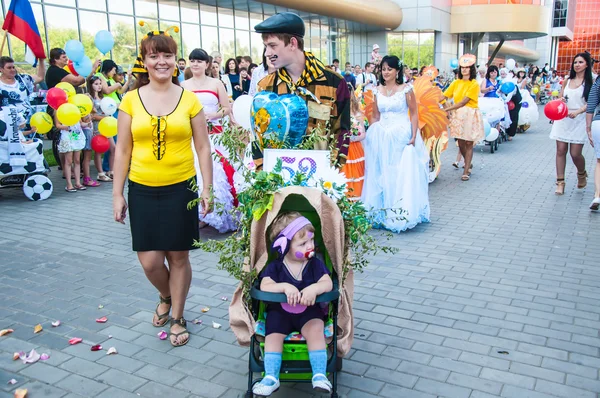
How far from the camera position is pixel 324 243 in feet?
10.4

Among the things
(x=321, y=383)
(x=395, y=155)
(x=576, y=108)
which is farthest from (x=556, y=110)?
(x=321, y=383)

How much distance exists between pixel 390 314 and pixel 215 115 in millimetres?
3321

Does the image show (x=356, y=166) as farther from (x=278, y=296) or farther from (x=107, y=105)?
(x=107, y=105)

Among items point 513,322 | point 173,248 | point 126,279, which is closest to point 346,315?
point 173,248

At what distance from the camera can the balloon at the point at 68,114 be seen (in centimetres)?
785

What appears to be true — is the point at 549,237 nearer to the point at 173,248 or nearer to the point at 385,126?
the point at 385,126

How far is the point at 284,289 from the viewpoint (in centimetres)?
288

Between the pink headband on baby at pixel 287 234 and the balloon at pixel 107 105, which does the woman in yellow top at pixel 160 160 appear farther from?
the balloon at pixel 107 105

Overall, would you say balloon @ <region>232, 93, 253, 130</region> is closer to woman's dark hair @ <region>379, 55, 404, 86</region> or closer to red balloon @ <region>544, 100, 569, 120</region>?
woman's dark hair @ <region>379, 55, 404, 86</region>

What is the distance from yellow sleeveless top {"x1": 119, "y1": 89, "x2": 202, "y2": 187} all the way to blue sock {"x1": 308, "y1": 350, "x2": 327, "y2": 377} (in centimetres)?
148

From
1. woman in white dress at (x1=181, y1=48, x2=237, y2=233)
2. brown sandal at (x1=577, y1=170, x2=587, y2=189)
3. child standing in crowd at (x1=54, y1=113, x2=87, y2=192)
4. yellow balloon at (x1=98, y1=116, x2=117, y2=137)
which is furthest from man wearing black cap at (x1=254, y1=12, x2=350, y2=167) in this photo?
brown sandal at (x1=577, y1=170, x2=587, y2=189)

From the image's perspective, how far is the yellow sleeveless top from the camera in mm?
3441

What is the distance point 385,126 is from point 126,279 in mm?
3700

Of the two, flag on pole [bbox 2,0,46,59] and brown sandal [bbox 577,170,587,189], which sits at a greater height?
flag on pole [bbox 2,0,46,59]
